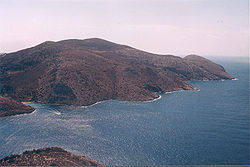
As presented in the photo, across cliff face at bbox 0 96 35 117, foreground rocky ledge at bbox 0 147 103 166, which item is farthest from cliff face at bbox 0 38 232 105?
foreground rocky ledge at bbox 0 147 103 166

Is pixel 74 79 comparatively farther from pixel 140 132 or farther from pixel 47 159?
pixel 47 159

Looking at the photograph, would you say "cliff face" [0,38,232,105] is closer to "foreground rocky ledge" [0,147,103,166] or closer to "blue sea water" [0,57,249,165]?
"blue sea water" [0,57,249,165]

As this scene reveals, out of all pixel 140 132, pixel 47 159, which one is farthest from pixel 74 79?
pixel 47 159

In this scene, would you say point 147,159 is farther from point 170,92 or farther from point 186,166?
point 170,92

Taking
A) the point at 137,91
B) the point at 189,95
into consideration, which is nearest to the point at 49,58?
the point at 137,91

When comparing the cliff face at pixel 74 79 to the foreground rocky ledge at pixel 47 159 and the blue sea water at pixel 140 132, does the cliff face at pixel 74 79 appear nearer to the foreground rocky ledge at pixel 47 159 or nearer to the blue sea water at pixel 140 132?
the blue sea water at pixel 140 132

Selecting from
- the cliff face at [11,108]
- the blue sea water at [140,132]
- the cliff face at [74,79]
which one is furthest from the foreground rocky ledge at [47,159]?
the cliff face at [74,79]
